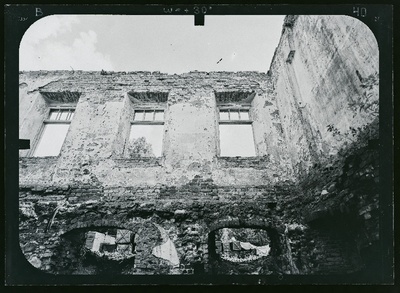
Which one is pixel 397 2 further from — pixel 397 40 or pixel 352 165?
pixel 352 165

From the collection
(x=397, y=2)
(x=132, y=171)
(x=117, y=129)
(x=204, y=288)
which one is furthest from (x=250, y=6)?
(x=117, y=129)

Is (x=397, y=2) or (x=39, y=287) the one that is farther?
(x=39, y=287)

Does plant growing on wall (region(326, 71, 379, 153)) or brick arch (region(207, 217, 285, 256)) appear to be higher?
plant growing on wall (region(326, 71, 379, 153))

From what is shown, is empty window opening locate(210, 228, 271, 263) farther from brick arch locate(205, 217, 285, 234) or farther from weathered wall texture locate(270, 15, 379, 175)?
weathered wall texture locate(270, 15, 379, 175)

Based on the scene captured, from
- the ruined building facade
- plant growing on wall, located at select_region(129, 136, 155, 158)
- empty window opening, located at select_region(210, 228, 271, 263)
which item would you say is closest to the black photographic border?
the ruined building facade

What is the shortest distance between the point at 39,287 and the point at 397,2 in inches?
158

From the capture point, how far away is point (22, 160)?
5844 mm

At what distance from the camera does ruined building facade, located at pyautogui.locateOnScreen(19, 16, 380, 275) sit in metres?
3.97

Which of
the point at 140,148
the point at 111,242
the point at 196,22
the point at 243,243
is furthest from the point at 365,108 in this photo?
the point at 140,148

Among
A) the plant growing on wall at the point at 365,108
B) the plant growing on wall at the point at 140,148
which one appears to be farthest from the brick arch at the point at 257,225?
the plant growing on wall at the point at 140,148

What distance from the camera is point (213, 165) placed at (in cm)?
577

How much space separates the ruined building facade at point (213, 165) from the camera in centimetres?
397

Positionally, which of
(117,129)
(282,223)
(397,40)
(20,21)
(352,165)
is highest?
(117,129)

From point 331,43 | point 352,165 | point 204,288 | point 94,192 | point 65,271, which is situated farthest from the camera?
point 94,192
